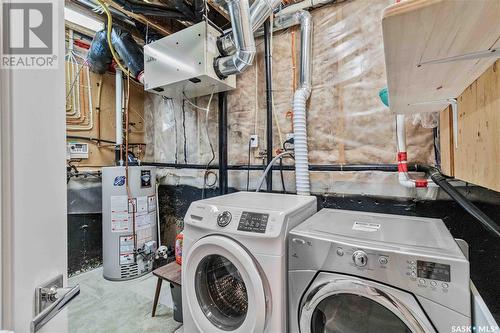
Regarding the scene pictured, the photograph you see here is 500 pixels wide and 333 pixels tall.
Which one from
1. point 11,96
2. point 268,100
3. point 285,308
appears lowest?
point 285,308

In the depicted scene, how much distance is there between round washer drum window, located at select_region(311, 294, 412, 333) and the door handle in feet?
3.17

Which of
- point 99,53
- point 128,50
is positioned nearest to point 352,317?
point 128,50

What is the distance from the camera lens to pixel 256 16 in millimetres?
1911

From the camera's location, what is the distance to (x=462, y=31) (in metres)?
0.60

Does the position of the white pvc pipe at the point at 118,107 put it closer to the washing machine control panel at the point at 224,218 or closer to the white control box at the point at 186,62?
the white control box at the point at 186,62

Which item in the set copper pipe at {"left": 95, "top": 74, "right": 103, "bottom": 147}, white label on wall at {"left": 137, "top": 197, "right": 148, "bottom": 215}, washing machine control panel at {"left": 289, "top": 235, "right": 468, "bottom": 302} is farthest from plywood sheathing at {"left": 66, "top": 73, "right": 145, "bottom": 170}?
washing machine control panel at {"left": 289, "top": 235, "right": 468, "bottom": 302}

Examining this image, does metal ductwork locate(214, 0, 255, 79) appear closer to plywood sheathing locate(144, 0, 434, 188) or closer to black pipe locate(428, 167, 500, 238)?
plywood sheathing locate(144, 0, 434, 188)

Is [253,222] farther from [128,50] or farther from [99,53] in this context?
[99,53]

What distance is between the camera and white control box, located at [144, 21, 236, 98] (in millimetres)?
1972

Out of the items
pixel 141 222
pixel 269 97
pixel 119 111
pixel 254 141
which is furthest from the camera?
pixel 119 111

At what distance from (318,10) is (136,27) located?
1851 millimetres

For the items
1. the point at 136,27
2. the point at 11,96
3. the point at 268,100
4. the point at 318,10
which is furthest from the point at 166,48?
the point at 11,96

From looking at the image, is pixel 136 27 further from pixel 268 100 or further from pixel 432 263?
pixel 432 263

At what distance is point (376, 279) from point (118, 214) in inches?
93.1
